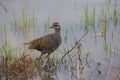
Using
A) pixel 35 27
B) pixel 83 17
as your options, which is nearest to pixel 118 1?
pixel 83 17

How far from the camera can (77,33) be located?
7.97 metres

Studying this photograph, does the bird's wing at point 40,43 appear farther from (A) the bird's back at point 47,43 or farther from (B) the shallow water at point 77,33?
(B) the shallow water at point 77,33

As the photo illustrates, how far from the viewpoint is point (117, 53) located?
22.4 ft

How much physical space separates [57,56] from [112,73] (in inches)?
56.7

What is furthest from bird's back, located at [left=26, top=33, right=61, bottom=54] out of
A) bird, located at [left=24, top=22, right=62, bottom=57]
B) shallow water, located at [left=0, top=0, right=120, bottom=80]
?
shallow water, located at [left=0, top=0, right=120, bottom=80]

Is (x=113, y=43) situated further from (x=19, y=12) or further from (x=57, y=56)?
(x=19, y=12)

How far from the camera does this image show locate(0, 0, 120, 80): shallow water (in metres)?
5.98

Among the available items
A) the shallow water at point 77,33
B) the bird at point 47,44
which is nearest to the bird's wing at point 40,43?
the bird at point 47,44

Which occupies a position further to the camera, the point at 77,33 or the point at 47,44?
the point at 77,33

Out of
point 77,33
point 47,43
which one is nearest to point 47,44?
point 47,43

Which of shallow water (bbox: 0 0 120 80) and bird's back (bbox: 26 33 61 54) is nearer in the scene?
shallow water (bbox: 0 0 120 80)

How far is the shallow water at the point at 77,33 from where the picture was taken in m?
5.98

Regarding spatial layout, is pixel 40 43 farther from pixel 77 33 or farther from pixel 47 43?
pixel 77 33

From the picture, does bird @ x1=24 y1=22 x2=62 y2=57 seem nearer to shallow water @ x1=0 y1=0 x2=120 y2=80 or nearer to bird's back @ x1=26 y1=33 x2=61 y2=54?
bird's back @ x1=26 y1=33 x2=61 y2=54
